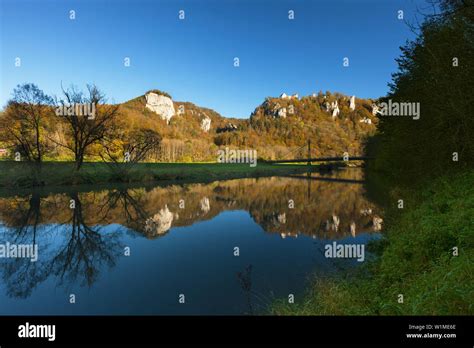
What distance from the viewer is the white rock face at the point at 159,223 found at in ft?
40.0

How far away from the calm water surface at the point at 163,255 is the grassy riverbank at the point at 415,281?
2.71 ft

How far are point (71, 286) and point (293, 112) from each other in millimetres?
201782

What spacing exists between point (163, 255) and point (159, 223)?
4.72 m

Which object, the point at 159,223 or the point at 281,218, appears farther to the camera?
the point at 281,218

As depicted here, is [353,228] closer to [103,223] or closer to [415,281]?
[415,281]

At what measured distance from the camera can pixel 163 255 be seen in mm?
9102

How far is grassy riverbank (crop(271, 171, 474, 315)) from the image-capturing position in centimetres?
400

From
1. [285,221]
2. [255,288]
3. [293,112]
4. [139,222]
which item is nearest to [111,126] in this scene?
[139,222]

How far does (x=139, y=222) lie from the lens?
13523 millimetres

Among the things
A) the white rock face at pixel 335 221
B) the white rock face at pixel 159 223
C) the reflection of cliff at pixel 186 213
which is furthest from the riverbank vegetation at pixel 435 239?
the white rock face at pixel 159 223
